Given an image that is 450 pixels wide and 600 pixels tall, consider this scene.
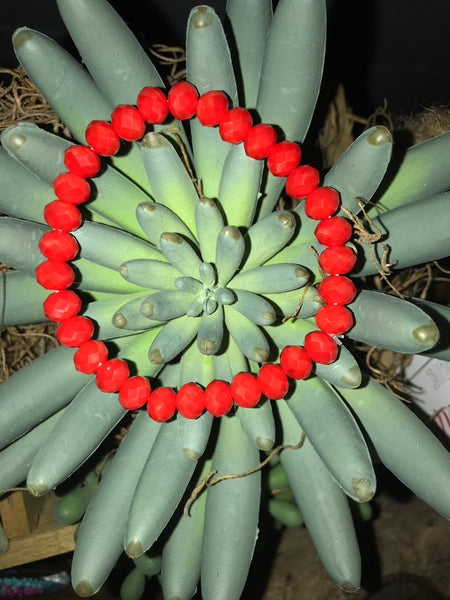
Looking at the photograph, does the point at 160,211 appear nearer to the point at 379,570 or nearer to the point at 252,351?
the point at 252,351

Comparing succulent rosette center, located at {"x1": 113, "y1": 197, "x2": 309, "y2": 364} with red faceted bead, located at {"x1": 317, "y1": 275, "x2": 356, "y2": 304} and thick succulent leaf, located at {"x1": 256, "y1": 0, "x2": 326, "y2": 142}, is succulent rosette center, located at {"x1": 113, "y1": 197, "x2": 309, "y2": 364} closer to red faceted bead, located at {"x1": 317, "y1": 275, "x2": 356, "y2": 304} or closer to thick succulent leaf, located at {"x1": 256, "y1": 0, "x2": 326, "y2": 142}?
red faceted bead, located at {"x1": 317, "y1": 275, "x2": 356, "y2": 304}

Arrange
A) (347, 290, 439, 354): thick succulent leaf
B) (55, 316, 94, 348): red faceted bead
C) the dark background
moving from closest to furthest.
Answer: (347, 290, 439, 354): thick succulent leaf, (55, 316, 94, 348): red faceted bead, the dark background

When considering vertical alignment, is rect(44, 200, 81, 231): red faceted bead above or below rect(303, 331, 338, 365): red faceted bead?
below

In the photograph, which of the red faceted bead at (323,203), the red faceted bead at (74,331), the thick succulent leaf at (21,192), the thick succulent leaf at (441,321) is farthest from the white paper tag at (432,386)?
the thick succulent leaf at (21,192)

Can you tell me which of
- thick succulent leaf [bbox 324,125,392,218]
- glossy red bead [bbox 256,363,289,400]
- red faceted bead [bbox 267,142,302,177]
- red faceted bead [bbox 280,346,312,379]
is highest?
thick succulent leaf [bbox 324,125,392,218]

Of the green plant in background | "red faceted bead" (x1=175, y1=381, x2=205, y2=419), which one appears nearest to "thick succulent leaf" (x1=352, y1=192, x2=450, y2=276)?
the green plant in background

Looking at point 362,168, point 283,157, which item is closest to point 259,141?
point 283,157
